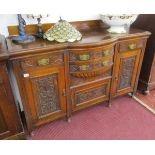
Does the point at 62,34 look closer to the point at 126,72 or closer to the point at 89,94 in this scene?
the point at 89,94

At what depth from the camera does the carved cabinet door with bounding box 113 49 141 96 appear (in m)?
1.49

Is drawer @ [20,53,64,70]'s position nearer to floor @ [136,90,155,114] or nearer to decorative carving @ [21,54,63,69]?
decorative carving @ [21,54,63,69]

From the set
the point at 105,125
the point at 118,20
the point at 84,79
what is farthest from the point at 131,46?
the point at 105,125

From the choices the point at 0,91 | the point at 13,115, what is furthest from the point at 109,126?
the point at 0,91

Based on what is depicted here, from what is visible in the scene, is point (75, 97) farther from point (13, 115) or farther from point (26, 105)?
point (13, 115)

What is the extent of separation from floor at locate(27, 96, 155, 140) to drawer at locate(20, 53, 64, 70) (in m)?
0.67

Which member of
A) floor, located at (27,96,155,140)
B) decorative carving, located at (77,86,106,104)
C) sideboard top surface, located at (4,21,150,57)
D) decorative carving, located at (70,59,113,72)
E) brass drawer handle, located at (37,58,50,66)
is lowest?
floor, located at (27,96,155,140)

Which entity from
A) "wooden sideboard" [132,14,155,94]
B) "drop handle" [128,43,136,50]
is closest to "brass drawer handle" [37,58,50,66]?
"drop handle" [128,43,136,50]

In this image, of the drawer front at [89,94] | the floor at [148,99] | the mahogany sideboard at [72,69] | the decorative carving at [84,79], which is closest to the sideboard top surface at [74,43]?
the mahogany sideboard at [72,69]

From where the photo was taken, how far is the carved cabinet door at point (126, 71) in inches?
58.6

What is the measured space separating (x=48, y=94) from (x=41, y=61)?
1.03ft

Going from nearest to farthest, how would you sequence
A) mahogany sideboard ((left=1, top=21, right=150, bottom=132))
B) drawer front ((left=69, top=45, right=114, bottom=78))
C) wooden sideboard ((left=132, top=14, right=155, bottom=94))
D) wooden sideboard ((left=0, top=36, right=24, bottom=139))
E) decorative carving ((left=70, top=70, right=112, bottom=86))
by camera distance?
wooden sideboard ((left=0, top=36, right=24, bottom=139)) → mahogany sideboard ((left=1, top=21, right=150, bottom=132)) → drawer front ((left=69, top=45, right=114, bottom=78)) → decorative carving ((left=70, top=70, right=112, bottom=86)) → wooden sideboard ((left=132, top=14, right=155, bottom=94))

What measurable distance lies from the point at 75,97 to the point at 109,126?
440 mm

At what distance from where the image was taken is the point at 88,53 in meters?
1.21
